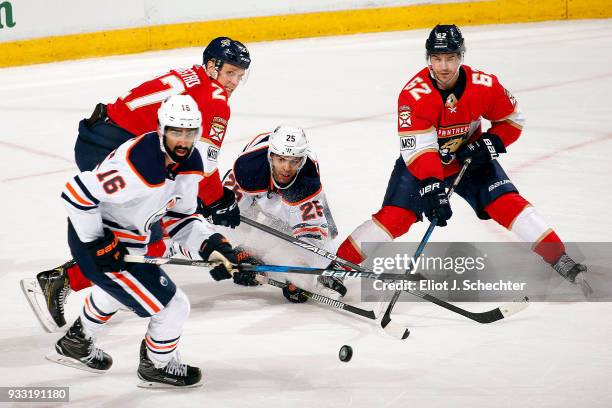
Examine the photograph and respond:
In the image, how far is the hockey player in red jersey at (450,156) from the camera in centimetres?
389

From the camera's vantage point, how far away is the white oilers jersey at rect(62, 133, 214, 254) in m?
2.96

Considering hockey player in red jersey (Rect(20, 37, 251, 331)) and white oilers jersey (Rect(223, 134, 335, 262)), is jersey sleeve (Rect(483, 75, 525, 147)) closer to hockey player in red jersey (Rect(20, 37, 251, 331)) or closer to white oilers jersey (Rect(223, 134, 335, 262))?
white oilers jersey (Rect(223, 134, 335, 262))

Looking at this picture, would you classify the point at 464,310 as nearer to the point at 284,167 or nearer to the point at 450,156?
the point at 450,156

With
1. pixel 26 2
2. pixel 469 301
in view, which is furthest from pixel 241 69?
pixel 26 2

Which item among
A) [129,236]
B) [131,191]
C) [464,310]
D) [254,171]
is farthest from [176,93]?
[464,310]

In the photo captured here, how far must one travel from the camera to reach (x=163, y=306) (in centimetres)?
303

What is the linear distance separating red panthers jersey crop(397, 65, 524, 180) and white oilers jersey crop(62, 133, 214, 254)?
104cm

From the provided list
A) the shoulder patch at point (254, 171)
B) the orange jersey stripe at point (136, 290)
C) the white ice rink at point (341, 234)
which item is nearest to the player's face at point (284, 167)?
the shoulder patch at point (254, 171)

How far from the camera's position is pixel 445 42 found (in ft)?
12.6

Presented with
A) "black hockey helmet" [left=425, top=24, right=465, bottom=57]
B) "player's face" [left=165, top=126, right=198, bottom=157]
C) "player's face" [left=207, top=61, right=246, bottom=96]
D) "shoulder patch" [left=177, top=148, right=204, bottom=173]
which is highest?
"black hockey helmet" [left=425, top=24, right=465, bottom=57]

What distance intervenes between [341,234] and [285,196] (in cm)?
72

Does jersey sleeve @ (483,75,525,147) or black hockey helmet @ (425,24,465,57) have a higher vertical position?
black hockey helmet @ (425,24,465,57)

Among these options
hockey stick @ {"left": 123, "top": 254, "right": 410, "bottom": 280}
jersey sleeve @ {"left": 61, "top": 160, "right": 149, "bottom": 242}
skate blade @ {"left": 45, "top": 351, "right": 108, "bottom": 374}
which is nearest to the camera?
jersey sleeve @ {"left": 61, "top": 160, "right": 149, "bottom": 242}

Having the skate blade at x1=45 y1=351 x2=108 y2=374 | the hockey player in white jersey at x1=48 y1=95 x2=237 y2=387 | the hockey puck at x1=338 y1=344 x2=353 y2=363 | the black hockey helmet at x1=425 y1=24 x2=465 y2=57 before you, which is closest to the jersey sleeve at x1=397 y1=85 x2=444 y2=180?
the black hockey helmet at x1=425 y1=24 x2=465 y2=57
